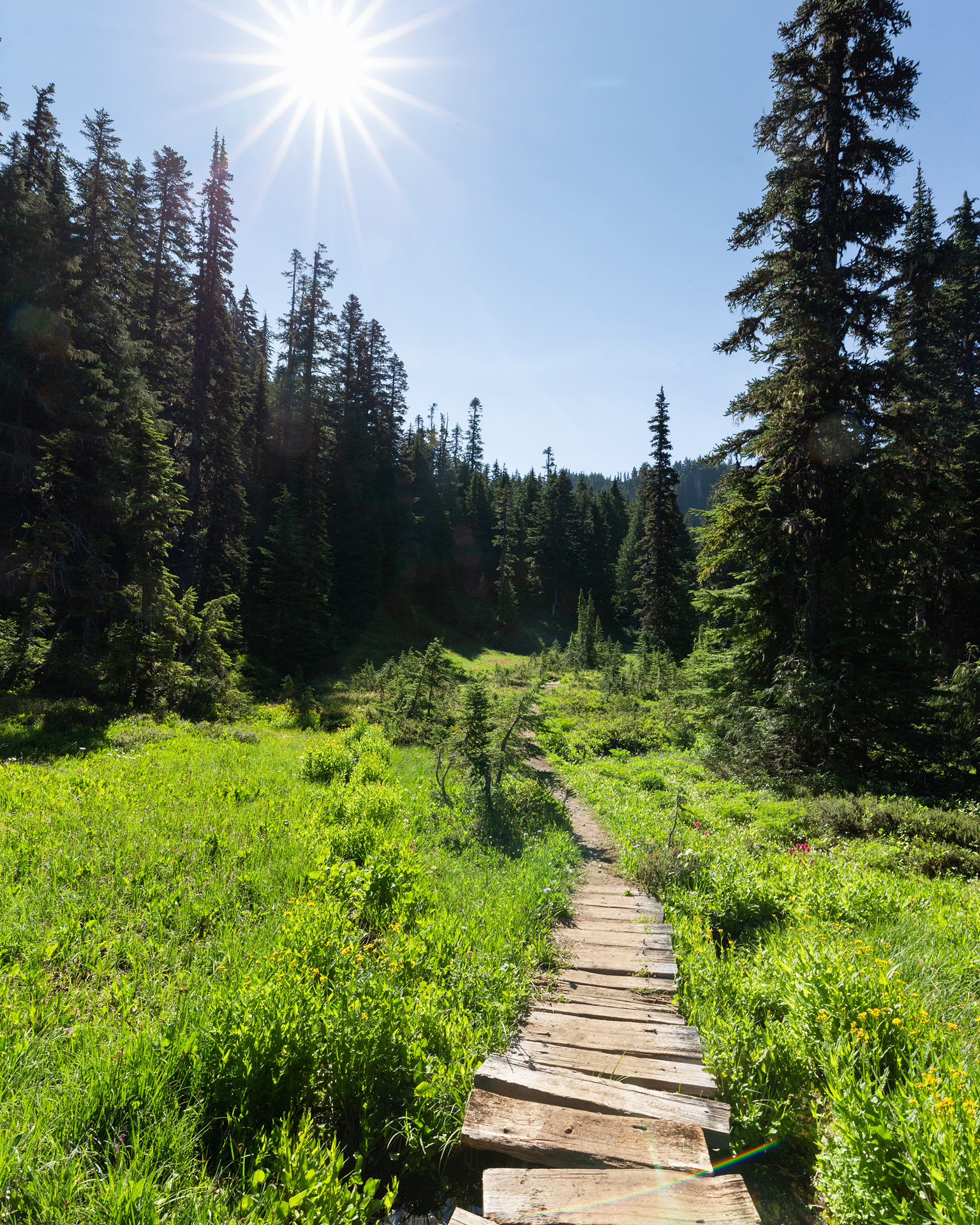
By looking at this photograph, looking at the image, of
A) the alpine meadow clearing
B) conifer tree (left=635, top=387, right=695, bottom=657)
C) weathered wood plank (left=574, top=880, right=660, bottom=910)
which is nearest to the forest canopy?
the alpine meadow clearing

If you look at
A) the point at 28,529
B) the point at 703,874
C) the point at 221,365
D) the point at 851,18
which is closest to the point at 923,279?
the point at 851,18

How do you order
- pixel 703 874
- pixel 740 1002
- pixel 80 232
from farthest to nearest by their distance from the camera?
pixel 80 232, pixel 703 874, pixel 740 1002

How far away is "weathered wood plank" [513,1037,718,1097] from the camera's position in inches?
134

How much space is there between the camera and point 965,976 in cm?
440

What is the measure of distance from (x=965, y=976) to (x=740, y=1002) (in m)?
1.97

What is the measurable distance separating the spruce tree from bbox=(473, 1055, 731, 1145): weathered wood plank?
32.0ft

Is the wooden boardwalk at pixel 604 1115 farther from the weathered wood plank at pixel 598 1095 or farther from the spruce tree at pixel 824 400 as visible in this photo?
the spruce tree at pixel 824 400

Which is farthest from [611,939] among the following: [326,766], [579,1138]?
[326,766]

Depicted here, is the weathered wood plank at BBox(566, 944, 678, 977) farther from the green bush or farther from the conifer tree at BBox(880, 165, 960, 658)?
the conifer tree at BBox(880, 165, 960, 658)

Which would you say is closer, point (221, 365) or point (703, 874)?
point (703, 874)

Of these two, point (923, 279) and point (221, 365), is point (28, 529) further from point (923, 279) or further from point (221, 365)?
point (923, 279)

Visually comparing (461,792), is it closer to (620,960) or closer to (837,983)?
(620,960)

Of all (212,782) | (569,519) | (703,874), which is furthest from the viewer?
(569,519)

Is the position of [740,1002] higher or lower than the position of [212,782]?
lower
